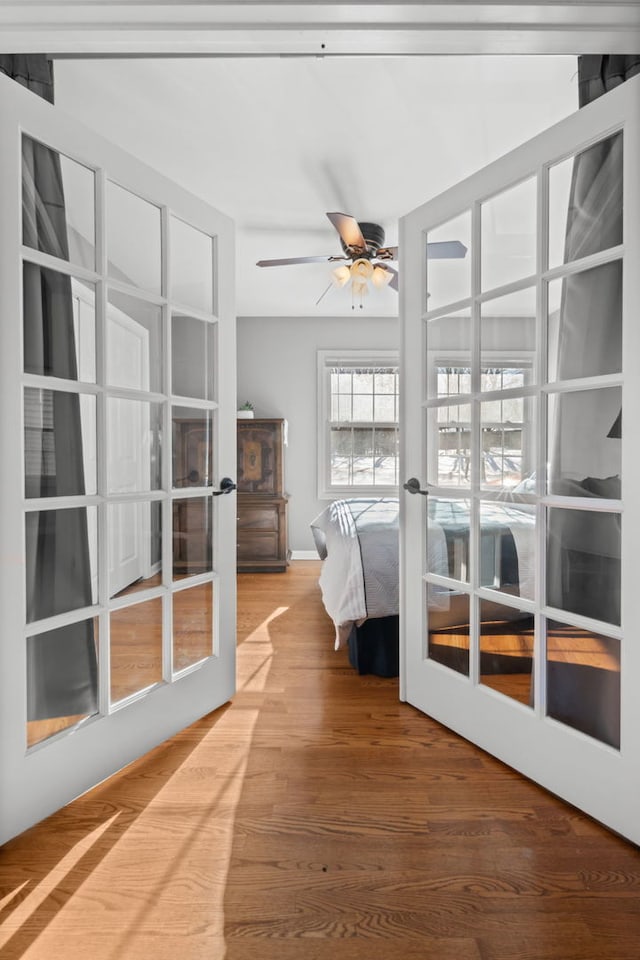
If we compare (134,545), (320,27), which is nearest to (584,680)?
(134,545)

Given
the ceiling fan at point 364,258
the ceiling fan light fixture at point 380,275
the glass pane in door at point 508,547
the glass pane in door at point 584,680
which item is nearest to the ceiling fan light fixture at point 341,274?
the ceiling fan at point 364,258

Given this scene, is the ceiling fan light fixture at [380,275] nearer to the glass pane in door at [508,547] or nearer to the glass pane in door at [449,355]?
the glass pane in door at [449,355]

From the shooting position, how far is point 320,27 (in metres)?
1.27

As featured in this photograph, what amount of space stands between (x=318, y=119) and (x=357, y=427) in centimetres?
346

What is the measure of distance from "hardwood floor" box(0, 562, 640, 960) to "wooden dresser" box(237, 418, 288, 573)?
2.98 m

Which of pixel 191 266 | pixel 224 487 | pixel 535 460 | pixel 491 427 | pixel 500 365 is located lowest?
pixel 224 487

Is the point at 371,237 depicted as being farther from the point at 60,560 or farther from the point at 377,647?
the point at 60,560

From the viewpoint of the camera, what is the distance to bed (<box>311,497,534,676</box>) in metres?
1.77

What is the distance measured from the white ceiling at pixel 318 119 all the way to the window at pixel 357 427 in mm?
2310

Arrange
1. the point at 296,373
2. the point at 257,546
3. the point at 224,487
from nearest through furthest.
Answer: the point at 224,487
the point at 257,546
the point at 296,373

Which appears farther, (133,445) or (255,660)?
(255,660)

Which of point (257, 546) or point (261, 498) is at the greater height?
point (261, 498)

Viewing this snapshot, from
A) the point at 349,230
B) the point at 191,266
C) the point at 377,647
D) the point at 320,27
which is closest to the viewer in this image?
the point at 320,27

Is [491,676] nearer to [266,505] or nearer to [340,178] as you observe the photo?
[340,178]
